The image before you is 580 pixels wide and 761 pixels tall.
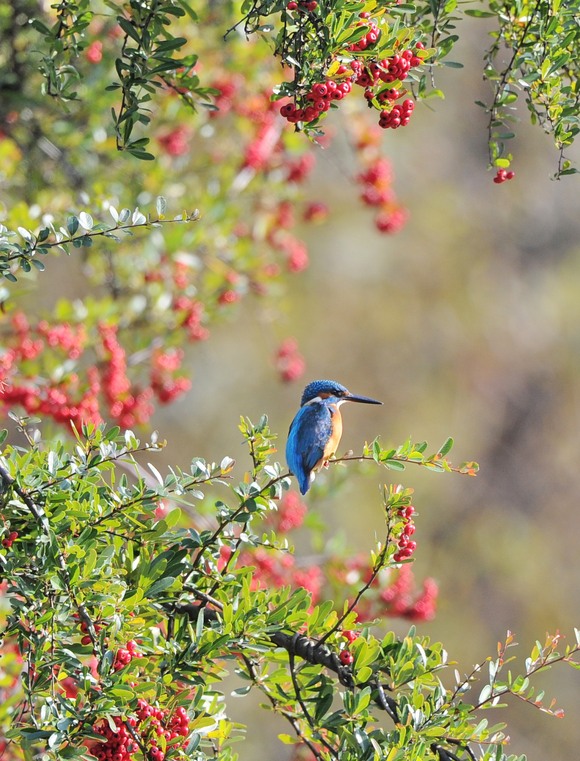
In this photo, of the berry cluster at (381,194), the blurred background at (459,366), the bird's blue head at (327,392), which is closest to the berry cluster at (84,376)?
the bird's blue head at (327,392)

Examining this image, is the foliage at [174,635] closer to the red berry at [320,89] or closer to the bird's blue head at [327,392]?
the red berry at [320,89]

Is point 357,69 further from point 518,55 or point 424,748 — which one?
point 424,748

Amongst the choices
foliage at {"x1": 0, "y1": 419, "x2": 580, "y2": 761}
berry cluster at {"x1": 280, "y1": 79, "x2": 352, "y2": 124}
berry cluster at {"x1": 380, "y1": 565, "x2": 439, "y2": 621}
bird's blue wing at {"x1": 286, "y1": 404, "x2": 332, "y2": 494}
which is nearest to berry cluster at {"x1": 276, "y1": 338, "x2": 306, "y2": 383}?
berry cluster at {"x1": 380, "y1": 565, "x2": 439, "y2": 621}

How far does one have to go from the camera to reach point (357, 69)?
4.62 ft

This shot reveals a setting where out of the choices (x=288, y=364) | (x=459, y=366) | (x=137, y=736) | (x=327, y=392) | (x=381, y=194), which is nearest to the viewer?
(x=137, y=736)

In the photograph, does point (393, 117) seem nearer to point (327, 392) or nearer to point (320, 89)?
point (320, 89)

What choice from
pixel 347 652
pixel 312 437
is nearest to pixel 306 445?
pixel 312 437

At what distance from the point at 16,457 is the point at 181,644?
0.38 metres

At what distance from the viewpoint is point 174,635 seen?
4.58 feet

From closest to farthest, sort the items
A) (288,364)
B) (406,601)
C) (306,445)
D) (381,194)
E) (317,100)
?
(317,100) < (306,445) < (406,601) < (381,194) < (288,364)

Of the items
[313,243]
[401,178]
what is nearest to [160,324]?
[313,243]

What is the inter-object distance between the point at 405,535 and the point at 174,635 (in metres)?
0.39

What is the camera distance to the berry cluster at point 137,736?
1.27 m

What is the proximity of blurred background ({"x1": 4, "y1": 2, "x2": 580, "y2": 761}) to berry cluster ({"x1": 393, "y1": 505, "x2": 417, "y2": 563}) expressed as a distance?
5.54 metres
